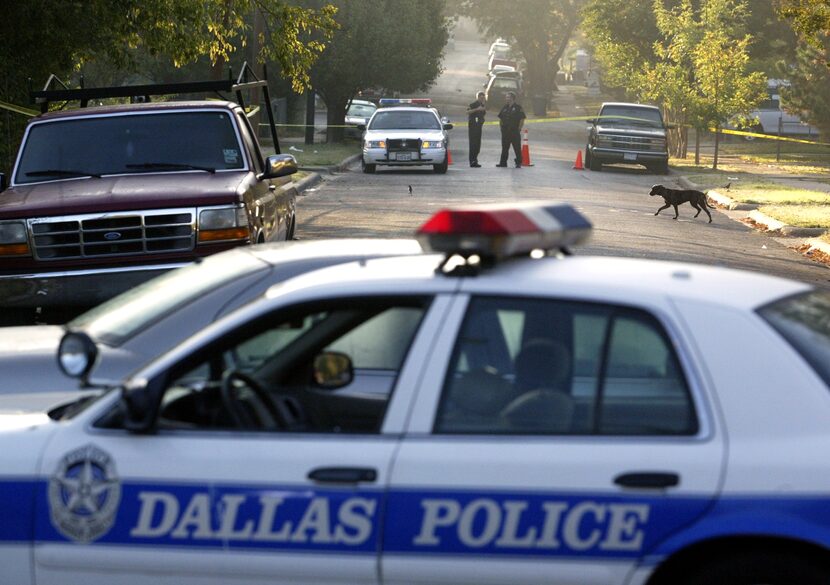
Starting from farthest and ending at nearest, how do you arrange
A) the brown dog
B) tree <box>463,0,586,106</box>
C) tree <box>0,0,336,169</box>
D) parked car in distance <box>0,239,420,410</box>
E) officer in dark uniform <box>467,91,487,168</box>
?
tree <box>463,0,586,106</box> < officer in dark uniform <box>467,91,487,168</box> < the brown dog < tree <box>0,0,336,169</box> < parked car in distance <box>0,239,420,410</box>

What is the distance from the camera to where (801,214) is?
23.9 meters

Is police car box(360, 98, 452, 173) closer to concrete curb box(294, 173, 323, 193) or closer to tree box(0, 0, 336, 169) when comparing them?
concrete curb box(294, 173, 323, 193)

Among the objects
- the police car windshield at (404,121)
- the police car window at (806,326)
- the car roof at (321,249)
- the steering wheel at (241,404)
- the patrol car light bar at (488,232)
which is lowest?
the police car windshield at (404,121)

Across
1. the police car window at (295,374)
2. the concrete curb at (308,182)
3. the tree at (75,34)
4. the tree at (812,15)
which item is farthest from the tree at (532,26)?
the police car window at (295,374)

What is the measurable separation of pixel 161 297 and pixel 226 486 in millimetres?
2118

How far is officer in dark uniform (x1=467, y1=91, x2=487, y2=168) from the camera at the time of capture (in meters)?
33.9

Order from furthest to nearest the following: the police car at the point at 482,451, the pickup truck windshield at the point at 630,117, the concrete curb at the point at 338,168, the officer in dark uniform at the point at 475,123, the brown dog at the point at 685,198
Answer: the pickup truck windshield at the point at 630,117 → the officer in dark uniform at the point at 475,123 → the concrete curb at the point at 338,168 → the brown dog at the point at 685,198 → the police car at the point at 482,451

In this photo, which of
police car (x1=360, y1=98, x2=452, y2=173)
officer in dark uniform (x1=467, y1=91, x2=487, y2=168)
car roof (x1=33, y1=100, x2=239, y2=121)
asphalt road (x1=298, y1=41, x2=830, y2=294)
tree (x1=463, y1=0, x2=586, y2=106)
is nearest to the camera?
car roof (x1=33, y1=100, x2=239, y2=121)

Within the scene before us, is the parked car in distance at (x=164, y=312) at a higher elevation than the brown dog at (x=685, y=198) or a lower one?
higher

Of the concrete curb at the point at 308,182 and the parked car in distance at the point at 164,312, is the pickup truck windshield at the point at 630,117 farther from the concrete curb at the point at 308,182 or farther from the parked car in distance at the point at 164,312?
the parked car in distance at the point at 164,312

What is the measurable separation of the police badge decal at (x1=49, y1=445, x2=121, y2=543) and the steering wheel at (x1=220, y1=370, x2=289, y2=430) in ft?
1.32

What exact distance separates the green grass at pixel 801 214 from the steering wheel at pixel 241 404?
18783 millimetres

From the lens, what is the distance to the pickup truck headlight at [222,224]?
10359 mm

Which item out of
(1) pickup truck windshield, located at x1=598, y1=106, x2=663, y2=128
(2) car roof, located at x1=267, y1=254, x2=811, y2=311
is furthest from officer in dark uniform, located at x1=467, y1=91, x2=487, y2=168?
(2) car roof, located at x1=267, y1=254, x2=811, y2=311
